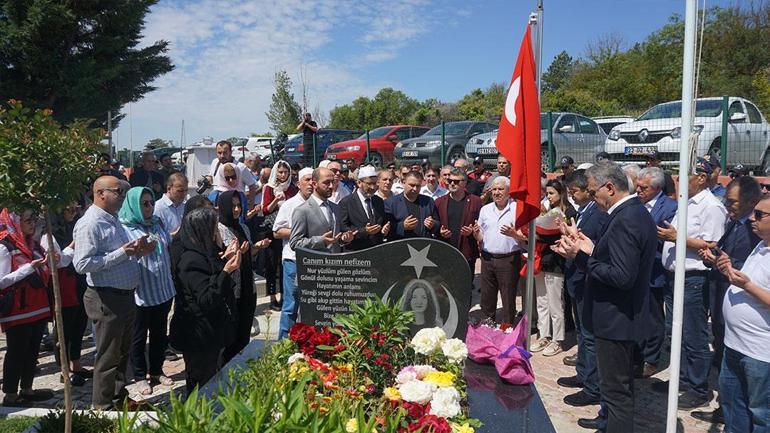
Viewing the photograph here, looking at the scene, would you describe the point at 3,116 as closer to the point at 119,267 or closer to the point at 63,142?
the point at 63,142

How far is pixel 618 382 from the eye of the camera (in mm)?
3852

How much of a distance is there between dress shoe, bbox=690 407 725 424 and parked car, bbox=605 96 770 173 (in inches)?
198

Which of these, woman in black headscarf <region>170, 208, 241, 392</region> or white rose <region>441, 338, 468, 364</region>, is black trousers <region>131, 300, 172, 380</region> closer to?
woman in black headscarf <region>170, 208, 241, 392</region>

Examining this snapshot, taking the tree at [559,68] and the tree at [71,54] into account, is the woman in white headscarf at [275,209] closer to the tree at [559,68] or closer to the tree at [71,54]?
the tree at [71,54]

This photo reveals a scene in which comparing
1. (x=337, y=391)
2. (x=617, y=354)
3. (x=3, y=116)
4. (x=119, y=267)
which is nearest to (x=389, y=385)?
(x=337, y=391)

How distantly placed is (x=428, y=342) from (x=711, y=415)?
272 centimetres

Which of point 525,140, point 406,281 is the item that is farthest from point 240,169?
point 525,140

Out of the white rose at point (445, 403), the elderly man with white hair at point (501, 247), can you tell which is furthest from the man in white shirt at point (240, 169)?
the white rose at point (445, 403)

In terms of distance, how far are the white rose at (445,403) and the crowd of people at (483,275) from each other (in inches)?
53.7

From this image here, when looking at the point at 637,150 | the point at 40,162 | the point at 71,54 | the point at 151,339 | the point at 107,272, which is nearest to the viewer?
the point at 40,162

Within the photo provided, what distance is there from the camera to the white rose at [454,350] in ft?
12.1

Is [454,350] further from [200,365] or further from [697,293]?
[697,293]

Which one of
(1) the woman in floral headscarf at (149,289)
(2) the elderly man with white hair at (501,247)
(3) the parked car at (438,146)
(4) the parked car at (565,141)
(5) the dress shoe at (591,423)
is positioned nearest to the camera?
(5) the dress shoe at (591,423)

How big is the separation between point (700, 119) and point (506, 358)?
8376 mm
